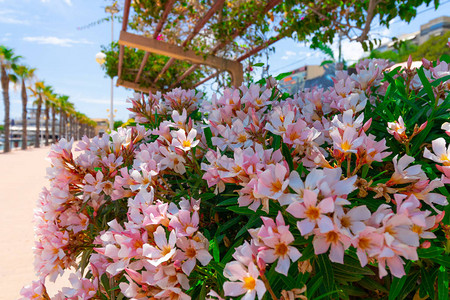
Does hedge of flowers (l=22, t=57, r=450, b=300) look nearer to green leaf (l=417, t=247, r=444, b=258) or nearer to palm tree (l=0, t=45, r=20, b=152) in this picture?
green leaf (l=417, t=247, r=444, b=258)

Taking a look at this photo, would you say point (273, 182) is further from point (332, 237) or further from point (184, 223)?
point (184, 223)

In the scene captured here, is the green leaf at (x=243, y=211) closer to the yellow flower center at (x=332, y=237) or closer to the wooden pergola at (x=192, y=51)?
the yellow flower center at (x=332, y=237)

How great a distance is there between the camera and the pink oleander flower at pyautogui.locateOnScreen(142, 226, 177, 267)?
765 millimetres

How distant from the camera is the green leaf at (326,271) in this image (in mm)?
676

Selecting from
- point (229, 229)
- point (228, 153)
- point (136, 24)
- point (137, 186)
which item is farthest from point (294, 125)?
point (136, 24)

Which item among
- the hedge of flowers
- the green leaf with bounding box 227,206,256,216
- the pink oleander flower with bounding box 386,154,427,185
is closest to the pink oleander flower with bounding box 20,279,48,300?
the hedge of flowers

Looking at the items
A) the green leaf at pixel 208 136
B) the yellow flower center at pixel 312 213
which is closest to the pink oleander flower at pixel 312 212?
the yellow flower center at pixel 312 213

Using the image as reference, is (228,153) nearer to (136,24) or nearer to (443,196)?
(443,196)

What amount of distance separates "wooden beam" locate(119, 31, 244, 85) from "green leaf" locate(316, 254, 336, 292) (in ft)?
18.9

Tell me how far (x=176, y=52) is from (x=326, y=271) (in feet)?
19.9

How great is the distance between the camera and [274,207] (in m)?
0.73

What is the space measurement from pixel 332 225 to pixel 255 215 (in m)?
0.21

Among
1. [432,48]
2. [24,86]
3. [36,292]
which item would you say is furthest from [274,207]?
[24,86]

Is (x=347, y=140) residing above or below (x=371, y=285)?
above
